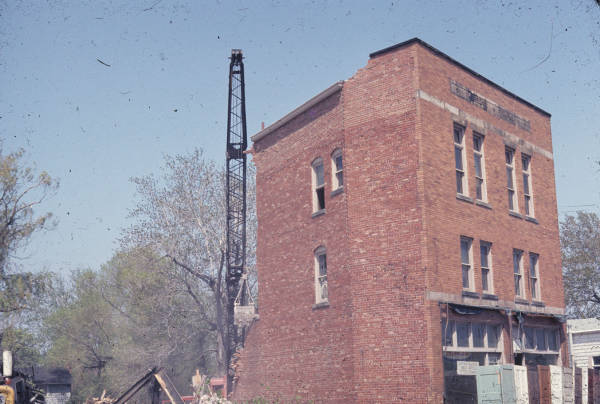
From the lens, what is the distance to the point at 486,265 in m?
23.4

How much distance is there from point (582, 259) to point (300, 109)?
36.4 m

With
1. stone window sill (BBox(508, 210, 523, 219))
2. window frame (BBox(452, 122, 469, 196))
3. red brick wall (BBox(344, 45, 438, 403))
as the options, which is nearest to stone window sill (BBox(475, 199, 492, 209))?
Answer: window frame (BBox(452, 122, 469, 196))

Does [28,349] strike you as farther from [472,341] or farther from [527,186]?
[472,341]

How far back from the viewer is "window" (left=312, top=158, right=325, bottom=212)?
24.8 metres

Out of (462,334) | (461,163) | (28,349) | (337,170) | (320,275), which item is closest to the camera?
(462,334)

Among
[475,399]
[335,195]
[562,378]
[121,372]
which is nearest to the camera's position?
[475,399]

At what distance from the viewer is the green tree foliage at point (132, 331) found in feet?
142

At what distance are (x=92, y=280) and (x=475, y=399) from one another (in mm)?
50768

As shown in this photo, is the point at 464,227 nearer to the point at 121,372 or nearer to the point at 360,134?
the point at 360,134

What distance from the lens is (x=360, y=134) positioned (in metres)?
22.6

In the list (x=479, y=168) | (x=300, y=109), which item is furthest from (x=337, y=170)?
(x=479, y=168)

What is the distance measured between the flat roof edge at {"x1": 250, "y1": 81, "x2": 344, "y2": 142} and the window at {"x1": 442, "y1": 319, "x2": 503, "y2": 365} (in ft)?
29.5

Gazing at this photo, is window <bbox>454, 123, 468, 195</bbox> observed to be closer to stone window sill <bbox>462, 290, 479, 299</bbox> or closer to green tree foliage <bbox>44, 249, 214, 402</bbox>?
stone window sill <bbox>462, 290, 479, 299</bbox>

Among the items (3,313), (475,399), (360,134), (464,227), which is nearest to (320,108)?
(360,134)
